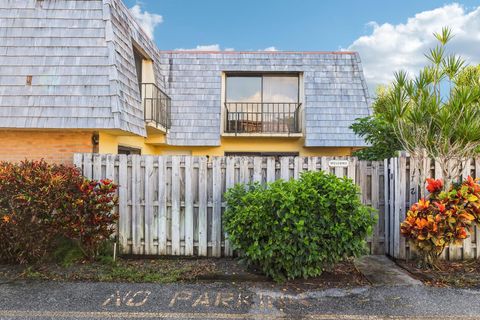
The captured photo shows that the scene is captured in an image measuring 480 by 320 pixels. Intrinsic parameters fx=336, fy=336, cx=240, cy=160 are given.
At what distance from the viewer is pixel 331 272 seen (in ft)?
15.9

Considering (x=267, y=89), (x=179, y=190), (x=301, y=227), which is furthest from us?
(x=267, y=89)

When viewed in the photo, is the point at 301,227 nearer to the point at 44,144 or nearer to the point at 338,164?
the point at 338,164

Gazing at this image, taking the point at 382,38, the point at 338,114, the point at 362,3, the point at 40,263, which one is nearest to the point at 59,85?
the point at 40,263

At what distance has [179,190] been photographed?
5613 mm

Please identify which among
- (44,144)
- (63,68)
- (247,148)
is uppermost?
(63,68)

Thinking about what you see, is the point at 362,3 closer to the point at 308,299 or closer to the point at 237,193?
the point at 237,193

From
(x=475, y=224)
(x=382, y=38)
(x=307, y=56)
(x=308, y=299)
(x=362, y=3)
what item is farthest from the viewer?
(x=382, y=38)

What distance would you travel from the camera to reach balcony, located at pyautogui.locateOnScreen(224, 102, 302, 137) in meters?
12.3

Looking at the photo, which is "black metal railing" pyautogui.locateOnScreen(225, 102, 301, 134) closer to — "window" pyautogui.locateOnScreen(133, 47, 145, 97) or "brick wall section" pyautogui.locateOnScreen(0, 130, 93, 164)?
"window" pyautogui.locateOnScreen(133, 47, 145, 97)

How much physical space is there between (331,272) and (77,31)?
657 centimetres

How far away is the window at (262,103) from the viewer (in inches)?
486

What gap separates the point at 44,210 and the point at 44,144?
2.32m

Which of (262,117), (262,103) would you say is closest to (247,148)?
(262,117)

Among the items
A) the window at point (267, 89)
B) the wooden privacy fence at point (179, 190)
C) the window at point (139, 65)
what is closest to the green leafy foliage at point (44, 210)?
the wooden privacy fence at point (179, 190)
